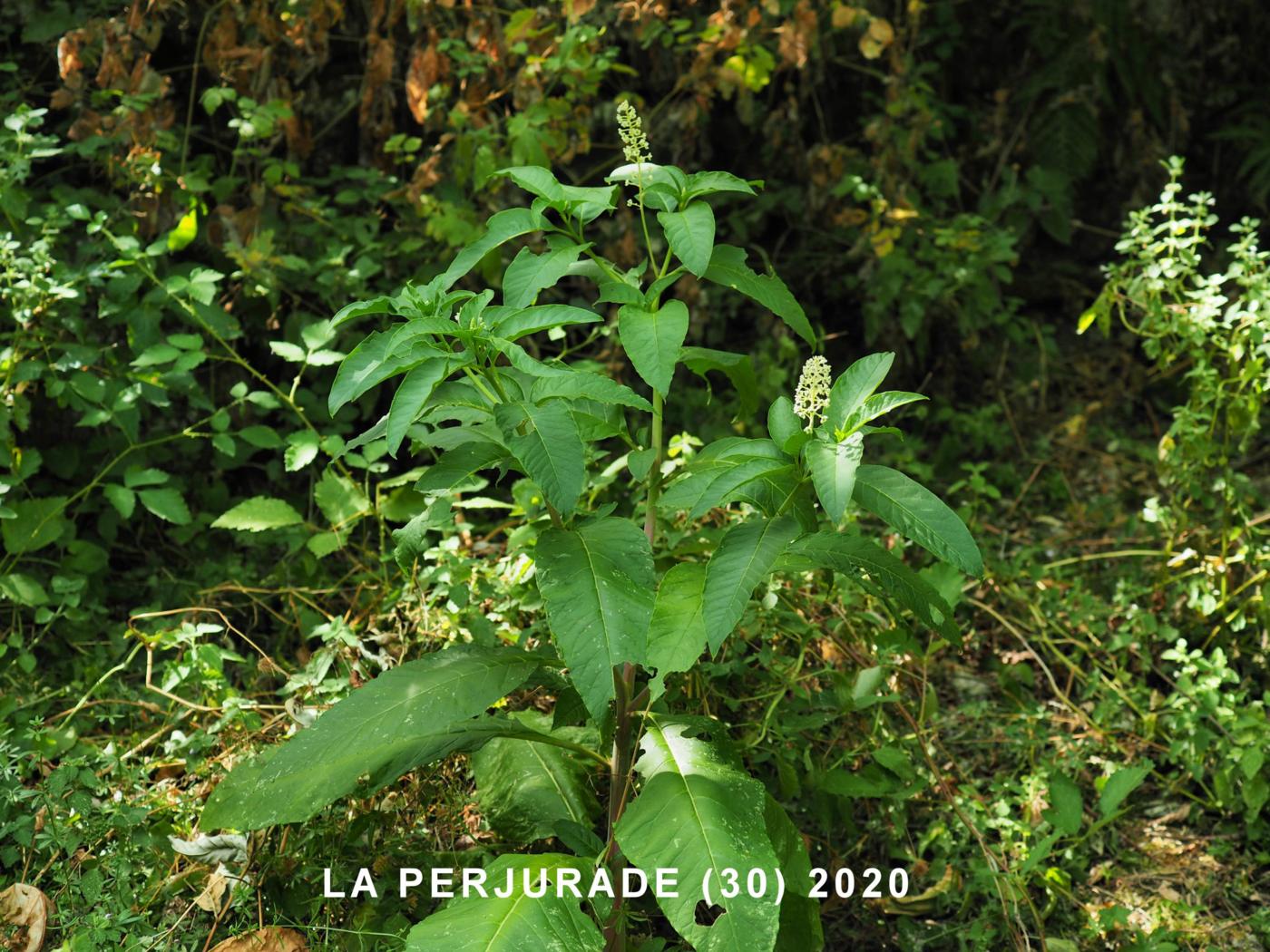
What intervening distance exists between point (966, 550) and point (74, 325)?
9.69 ft

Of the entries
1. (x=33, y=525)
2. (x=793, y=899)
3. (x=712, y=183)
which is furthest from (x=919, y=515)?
(x=33, y=525)

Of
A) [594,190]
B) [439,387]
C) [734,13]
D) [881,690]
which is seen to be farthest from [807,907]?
[734,13]

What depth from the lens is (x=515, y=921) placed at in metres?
2.28

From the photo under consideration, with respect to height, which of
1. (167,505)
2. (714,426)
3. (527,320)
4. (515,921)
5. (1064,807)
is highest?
(527,320)

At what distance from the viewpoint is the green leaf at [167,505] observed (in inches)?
143

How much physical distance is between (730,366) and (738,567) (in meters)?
0.68

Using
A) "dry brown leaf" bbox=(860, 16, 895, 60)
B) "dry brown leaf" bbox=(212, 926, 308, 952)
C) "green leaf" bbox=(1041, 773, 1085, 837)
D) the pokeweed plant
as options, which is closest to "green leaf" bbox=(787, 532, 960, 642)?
the pokeweed plant

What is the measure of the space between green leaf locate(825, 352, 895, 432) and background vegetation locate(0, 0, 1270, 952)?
52 centimetres

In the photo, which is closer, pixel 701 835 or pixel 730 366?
pixel 701 835

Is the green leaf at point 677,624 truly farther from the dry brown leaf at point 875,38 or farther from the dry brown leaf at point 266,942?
the dry brown leaf at point 875,38

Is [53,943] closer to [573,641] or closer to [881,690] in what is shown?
[573,641]

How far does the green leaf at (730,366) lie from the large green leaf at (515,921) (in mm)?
1051

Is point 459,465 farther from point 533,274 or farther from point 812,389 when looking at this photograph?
point 812,389

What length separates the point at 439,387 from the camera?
2.46 m
